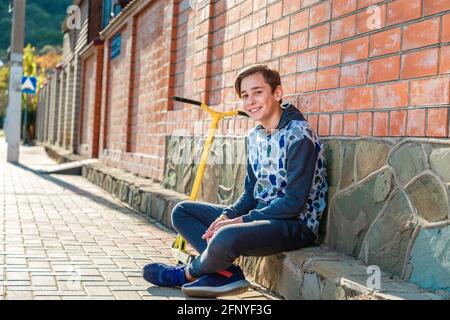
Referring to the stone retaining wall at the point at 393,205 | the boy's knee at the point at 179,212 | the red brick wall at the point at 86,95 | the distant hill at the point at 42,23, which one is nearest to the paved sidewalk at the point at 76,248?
the boy's knee at the point at 179,212

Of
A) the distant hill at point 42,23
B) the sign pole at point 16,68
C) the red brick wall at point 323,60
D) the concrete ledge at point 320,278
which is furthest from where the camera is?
the distant hill at point 42,23

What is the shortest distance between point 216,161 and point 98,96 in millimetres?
8388

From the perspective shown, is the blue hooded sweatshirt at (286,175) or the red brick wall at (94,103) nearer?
the blue hooded sweatshirt at (286,175)

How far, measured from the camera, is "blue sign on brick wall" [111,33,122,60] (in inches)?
454

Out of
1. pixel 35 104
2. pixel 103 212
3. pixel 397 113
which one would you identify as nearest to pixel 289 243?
pixel 397 113

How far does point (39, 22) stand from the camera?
60.8 meters

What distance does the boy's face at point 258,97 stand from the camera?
361 centimetres

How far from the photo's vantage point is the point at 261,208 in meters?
3.62

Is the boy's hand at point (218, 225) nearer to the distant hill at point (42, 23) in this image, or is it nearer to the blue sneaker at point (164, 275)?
the blue sneaker at point (164, 275)

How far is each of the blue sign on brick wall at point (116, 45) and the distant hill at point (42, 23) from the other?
36782 millimetres

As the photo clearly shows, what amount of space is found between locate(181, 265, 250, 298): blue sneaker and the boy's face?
0.90 metres

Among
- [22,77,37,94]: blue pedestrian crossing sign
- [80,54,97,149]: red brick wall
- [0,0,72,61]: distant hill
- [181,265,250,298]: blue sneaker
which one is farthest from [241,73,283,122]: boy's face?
[0,0,72,61]: distant hill

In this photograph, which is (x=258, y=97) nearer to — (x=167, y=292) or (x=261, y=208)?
(x=261, y=208)

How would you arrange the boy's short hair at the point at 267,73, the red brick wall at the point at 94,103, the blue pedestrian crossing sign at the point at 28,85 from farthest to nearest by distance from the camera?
the blue pedestrian crossing sign at the point at 28,85
the red brick wall at the point at 94,103
the boy's short hair at the point at 267,73
